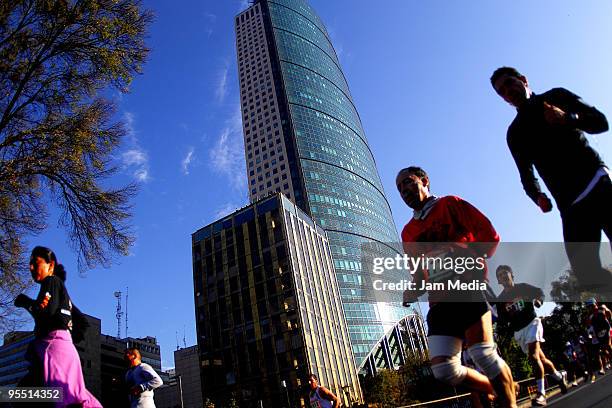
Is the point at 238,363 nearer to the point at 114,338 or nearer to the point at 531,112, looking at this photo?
the point at 531,112

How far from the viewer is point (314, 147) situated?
11012 cm

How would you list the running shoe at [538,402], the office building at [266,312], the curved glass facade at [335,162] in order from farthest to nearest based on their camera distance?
the curved glass facade at [335,162] → the office building at [266,312] → the running shoe at [538,402]

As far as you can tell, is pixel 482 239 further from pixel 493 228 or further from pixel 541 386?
pixel 541 386

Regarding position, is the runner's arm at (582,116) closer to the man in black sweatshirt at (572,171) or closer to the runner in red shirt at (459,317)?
the man in black sweatshirt at (572,171)

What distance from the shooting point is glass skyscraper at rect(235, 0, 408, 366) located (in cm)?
9700

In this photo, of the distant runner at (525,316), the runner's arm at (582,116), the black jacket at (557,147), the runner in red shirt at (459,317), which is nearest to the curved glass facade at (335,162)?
the distant runner at (525,316)

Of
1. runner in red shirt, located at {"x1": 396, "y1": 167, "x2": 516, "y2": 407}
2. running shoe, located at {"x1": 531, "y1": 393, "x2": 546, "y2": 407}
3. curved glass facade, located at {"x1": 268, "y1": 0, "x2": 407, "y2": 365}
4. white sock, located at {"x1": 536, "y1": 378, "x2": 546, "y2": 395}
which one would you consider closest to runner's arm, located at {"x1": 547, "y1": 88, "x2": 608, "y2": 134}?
runner in red shirt, located at {"x1": 396, "y1": 167, "x2": 516, "y2": 407}

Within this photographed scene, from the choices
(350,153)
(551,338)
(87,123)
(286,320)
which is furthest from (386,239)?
(87,123)

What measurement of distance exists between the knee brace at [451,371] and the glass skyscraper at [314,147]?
86.4m

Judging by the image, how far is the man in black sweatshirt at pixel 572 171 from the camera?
2762 mm

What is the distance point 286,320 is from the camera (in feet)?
200

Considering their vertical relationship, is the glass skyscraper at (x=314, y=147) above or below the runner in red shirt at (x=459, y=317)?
above

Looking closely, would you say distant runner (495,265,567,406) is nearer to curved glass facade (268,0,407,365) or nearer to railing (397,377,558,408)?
railing (397,377,558,408)

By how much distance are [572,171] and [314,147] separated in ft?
356
